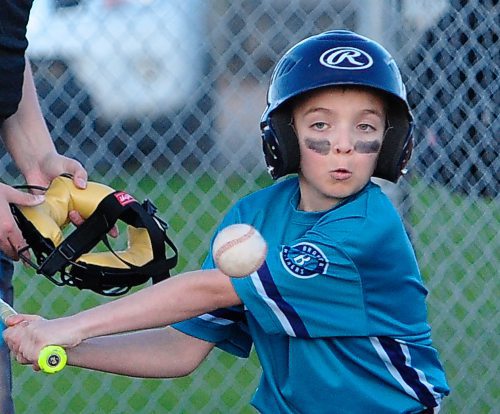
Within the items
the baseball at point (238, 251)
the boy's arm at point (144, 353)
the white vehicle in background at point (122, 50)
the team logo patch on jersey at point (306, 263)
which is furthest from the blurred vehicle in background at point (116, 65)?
the baseball at point (238, 251)

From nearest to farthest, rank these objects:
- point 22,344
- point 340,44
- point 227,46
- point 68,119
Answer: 1. point 22,344
2. point 340,44
3. point 68,119
4. point 227,46

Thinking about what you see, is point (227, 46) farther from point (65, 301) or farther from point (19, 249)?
point (19, 249)

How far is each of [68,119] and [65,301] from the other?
1.04m

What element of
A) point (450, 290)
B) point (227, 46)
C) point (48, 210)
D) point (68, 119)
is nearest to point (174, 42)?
point (227, 46)

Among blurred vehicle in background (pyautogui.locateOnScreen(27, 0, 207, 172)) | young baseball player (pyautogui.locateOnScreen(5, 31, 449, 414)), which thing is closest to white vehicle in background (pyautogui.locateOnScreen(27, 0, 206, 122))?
blurred vehicle in background (pyautogui.locateOnScreen(27, 0, 207, 172))

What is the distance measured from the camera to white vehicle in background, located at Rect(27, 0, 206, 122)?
529cm

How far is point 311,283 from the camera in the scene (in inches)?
103

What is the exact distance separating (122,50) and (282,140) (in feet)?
10.8

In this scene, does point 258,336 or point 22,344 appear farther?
point 258,336

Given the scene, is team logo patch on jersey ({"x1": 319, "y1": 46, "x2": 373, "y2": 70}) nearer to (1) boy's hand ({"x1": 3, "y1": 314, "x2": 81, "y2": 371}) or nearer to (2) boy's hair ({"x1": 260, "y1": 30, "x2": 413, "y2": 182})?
(2) boy's hair ({"x1": 260, "y1": 30, "x2": 413, "y2": 182})

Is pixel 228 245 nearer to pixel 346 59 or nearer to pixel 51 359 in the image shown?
pixel 51 359

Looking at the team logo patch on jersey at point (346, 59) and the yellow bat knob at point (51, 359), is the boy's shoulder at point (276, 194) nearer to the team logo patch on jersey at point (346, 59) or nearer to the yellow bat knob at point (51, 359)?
the team logo patch on jersey at point (346, 59)

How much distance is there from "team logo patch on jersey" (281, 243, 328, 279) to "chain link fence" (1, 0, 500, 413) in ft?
7.87

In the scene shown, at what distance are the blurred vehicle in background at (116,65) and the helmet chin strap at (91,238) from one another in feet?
7.37
